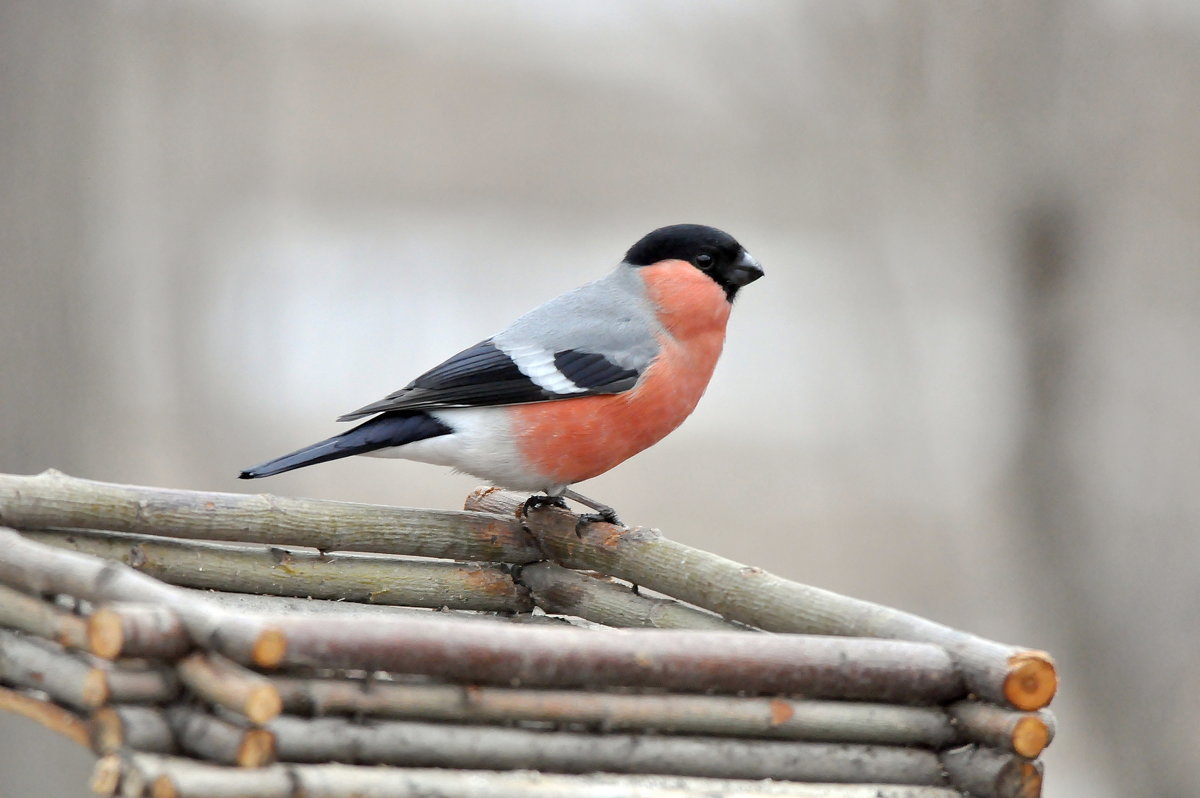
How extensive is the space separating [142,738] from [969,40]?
3029 mm

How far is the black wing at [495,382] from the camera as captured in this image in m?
3.09

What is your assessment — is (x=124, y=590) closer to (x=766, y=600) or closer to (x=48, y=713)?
(x=48, y=713)

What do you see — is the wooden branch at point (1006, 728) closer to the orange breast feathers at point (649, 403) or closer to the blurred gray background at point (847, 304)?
the orange breast feathers at point (649, 403)

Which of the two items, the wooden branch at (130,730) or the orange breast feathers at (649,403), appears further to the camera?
the orange breast feathers at (649,403)

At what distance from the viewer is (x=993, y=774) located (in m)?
1.93

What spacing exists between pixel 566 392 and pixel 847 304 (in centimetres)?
251

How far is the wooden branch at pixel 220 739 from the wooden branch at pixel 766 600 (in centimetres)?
95

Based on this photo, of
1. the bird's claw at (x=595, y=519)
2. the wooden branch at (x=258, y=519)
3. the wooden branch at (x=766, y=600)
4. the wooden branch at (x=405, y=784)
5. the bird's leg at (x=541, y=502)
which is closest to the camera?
the wooden branch at (x=405, y=784)

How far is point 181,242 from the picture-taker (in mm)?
5516

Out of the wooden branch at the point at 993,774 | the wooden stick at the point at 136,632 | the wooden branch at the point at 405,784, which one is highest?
the wooden stick at the point at 136,632

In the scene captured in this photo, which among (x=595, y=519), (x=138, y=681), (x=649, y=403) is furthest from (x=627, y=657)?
(x=649, y=403)

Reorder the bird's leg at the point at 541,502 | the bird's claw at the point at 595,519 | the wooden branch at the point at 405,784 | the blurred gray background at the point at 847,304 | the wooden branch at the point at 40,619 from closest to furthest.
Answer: the wooden branch at the point at 405,784
the wooden branch at the point at 40,619
the bird's claw at the point at 595,519
the bird's leg at the point at 541,502
the blurred gray background at the point at 847,304

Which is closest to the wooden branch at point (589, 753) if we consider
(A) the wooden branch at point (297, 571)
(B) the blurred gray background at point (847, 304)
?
(A) the wooden branch at point (297, 571)

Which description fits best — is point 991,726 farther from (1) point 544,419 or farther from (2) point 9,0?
(2) point 9,0
